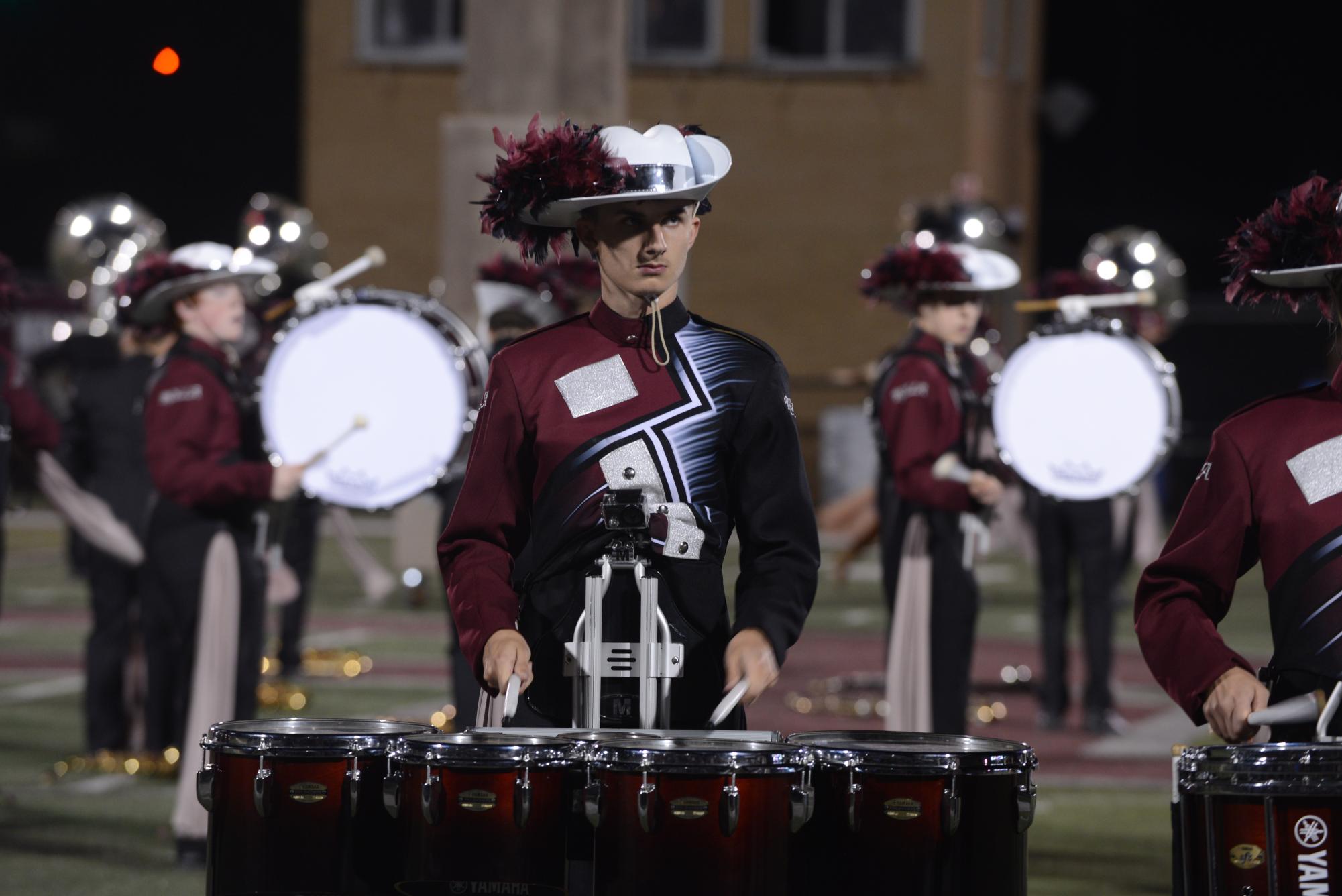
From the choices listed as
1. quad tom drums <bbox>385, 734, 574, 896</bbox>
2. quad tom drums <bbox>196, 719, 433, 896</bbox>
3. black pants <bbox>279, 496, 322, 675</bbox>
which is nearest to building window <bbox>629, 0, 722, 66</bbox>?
black pants <bbox>279, 496, 322, 675</bbox>

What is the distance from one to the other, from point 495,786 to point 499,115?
1074 centimetres

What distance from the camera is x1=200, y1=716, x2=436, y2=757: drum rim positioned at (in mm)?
3820

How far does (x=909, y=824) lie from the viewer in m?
3.62

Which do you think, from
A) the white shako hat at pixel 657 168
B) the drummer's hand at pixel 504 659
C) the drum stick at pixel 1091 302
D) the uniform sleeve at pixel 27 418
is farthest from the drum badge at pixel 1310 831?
the drum stick at pixel 1091 302

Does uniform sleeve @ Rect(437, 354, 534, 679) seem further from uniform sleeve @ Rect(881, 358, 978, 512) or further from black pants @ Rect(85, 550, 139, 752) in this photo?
black pants @ Rect(85, 550, 139, 752)

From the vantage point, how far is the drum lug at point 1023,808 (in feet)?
12.3

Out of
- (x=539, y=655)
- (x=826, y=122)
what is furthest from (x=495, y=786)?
(x=826, y=122)

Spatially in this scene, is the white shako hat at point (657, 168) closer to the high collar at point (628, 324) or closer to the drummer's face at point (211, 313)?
the high collar at point (628, 324)

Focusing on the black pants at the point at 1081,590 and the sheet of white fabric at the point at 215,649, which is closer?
the sheet of white fabric at the point at 215,649

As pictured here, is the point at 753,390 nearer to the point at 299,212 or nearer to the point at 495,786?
the point at 495,786

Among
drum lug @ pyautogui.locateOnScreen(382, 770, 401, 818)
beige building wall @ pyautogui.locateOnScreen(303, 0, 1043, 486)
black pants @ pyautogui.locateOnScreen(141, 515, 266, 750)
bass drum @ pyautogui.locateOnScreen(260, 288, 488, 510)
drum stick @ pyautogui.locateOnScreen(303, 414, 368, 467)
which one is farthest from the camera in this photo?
beige building wall @ pyautogui.locateOnScreen(303, 0, 1043, 486)

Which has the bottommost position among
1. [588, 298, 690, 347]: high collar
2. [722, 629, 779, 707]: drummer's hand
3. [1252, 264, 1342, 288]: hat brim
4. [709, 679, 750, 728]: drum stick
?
[709, 679, 750, 728]: drum stick

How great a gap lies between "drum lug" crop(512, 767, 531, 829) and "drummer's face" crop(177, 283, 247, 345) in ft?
15.6

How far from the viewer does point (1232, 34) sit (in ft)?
105
